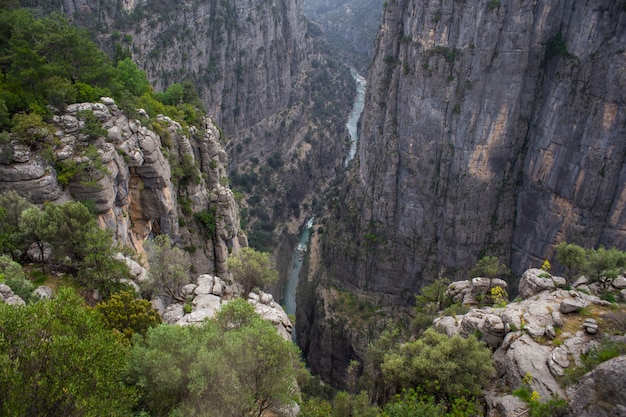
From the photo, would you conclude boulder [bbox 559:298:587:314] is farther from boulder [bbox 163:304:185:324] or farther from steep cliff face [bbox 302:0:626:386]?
steep cliff face [bbox 302:0:626:386]

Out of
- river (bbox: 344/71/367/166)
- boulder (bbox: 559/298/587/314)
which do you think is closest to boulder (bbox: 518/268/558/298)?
boulder (bbox: 559/298/587/314)

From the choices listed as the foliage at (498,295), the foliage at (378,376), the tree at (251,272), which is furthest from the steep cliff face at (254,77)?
the foliage at (498,295)

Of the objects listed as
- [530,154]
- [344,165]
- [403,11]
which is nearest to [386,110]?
[403,11]

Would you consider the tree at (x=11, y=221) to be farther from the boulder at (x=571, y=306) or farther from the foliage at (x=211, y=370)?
the boulder at (x=571, y=306)

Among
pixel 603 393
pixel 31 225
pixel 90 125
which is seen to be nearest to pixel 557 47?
pixel 603 393

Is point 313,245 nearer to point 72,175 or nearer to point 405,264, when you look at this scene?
point 405,264
